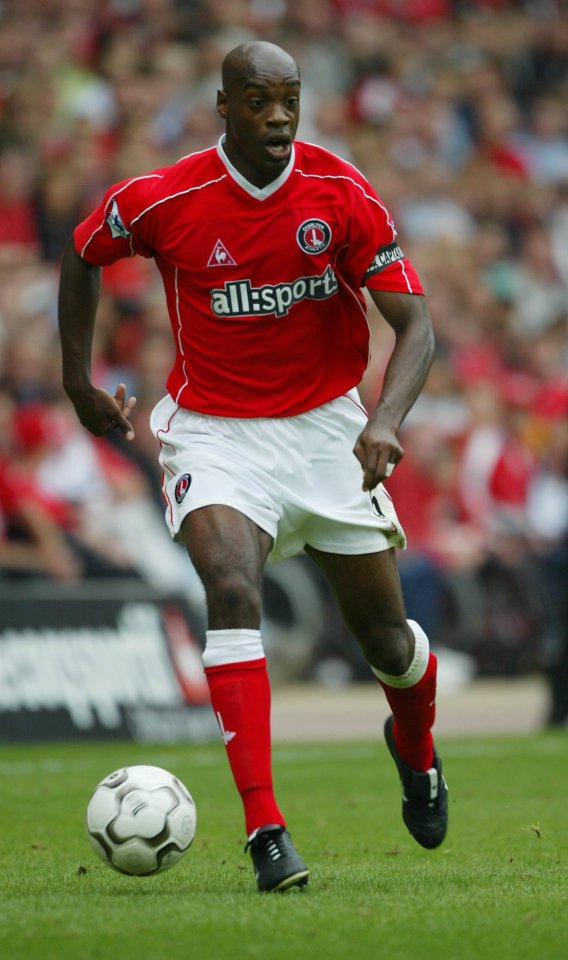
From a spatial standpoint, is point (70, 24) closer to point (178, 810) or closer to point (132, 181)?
point (132, 181)

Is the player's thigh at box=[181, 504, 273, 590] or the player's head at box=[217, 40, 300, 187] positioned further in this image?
the player's head at box=[217, 40, 300, 187]

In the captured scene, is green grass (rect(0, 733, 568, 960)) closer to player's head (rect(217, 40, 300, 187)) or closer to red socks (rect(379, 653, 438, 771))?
red socks (rect(379, 653, 438, 771))

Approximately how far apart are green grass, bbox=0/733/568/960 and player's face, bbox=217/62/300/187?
2.33 metres

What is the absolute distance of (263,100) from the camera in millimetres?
5414

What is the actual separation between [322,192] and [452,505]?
9.53 m

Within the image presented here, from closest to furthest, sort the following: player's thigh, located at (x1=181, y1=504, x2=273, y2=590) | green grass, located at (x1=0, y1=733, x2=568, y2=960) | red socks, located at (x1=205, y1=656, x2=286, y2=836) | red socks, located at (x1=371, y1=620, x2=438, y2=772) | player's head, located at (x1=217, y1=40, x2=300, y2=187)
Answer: green grass, located at (x1=0, y1=733, x2=568, y2=960) → red socks, located at (x1=205, y1=656, x2=286, y2=836) → player's thigh, located at (x1=181, y1=504, x2=273, y2=590) → player's head, located at (x1=217, y1=40, x2=300, y2=187) → red socks, located at (x1=371, y1=620, x2=438, y2=772)

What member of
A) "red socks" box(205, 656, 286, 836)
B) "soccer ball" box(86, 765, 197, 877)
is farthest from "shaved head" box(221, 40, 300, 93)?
"soccer ball" box(86, 765, 197, 877)

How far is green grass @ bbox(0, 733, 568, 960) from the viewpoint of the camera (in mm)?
4188

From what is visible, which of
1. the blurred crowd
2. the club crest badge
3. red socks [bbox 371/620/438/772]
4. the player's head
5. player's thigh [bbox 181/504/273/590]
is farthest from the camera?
the blurred crowd

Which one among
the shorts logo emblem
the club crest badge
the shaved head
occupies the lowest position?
the shorts logo emblem

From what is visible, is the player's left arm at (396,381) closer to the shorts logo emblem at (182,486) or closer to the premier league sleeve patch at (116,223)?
the shorts logo emblem at (182,486)

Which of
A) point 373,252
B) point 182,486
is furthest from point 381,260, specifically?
point 182,486

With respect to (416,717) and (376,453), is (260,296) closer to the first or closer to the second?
(376,453)

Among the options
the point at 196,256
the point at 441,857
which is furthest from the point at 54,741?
the point at 196,256
